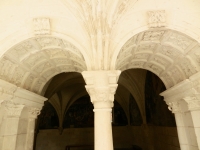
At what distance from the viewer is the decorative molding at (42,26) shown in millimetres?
3059

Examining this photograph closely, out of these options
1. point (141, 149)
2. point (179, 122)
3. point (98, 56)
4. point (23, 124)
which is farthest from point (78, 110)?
point (98, 56)

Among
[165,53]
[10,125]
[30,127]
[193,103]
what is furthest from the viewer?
[30,127]

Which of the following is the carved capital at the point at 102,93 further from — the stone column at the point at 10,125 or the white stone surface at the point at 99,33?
the stone column at the point at 10,125

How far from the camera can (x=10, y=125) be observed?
3.76 metres

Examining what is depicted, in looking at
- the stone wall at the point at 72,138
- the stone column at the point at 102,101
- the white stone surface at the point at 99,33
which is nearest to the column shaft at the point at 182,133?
the white stone surface at the point at 99,33

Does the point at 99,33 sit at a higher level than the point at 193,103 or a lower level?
higher

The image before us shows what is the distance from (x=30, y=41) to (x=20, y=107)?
1703 mm

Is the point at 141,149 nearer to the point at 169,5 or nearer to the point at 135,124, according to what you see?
the point at 135,124

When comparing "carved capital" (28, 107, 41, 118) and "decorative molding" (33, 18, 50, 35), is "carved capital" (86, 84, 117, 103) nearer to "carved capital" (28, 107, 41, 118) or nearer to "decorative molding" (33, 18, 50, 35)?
"decorative molding" (33, 18, 50, 35)

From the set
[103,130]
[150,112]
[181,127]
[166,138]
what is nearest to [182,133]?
[181,127]

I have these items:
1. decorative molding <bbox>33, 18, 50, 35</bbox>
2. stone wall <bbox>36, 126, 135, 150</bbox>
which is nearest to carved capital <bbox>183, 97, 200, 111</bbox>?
decorative molding <bbox>33, 18, 50, 35</bbox>

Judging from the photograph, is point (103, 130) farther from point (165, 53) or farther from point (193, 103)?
point (165, 53)

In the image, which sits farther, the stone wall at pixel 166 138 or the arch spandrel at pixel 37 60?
the stone wall at pixel 166 138

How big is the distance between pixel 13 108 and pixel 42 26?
2.09 meters
